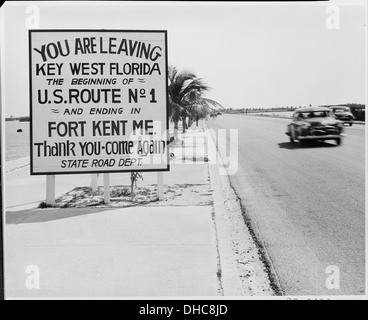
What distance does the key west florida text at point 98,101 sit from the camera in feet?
23.9

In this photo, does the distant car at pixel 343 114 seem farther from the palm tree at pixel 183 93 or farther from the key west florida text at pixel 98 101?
the key west florida text at pixel 98 101

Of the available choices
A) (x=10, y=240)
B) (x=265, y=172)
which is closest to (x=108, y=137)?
(x=10, y=240)

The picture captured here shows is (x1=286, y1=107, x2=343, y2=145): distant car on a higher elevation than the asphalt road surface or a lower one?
higher

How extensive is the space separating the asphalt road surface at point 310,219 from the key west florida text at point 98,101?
2364 millimetres

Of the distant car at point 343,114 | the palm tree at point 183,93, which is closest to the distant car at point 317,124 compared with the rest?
the palm tree at point 183,93

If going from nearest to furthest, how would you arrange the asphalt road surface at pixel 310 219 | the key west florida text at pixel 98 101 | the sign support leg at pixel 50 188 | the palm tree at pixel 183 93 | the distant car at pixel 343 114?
the asphalt road surface at pixel 310 219
the key west florida text at pixel 98 101
the sign support leg at pixel 50 188
the palm tree at pixel 183 93
the distant car at pixel 343 114

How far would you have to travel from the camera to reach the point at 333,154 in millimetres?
15500

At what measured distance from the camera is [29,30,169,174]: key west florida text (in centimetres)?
728

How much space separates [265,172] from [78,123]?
621 cm

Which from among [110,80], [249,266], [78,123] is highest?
[110,80]

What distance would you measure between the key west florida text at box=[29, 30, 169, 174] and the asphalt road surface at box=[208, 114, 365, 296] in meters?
2.36

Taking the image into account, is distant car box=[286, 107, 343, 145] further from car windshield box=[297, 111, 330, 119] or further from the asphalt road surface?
the asphalt road surface

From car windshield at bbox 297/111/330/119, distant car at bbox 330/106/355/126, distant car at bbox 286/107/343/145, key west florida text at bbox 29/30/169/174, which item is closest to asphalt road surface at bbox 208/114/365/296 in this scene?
key west florida text at bbox 29/30/169/174
